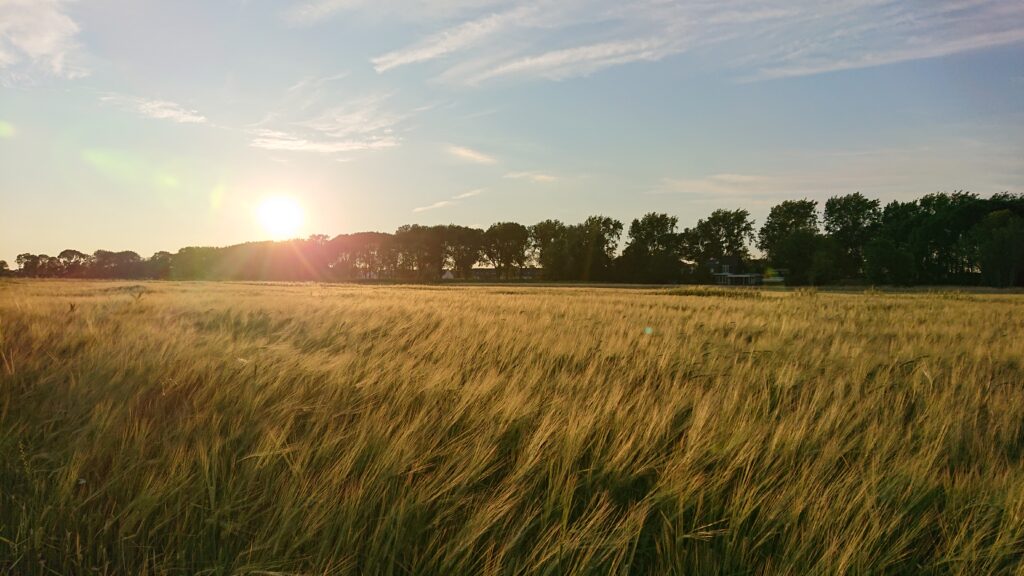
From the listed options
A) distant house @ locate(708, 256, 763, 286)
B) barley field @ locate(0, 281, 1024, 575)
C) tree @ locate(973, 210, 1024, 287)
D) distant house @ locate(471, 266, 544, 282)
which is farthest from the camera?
distant house @ locate(471, 266, 544, 282)

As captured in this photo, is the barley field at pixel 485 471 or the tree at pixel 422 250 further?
the tree at pixel 422 250

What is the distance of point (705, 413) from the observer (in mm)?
2344

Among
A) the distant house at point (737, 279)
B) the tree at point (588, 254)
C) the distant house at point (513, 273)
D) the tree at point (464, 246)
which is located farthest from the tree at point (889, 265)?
the tree at point (464, 246)

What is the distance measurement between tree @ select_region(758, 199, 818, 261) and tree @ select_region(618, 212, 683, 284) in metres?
18.3

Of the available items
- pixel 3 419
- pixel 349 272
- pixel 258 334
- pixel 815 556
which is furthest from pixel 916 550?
pixel 349 272

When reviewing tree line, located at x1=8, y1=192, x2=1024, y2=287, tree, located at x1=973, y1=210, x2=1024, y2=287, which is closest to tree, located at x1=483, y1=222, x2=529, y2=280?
tree line, located at x1=8, y1=192, x2=1024, y2=287

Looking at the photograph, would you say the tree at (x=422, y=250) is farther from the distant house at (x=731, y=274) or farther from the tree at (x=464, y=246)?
the distant house at (x=731, y=274)

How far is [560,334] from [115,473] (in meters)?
4.41

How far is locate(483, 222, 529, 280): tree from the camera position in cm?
9881

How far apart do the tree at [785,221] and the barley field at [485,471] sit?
9794 centimetres

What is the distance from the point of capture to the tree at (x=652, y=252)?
252ft

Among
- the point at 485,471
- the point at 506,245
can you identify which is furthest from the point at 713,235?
the point at 485,471

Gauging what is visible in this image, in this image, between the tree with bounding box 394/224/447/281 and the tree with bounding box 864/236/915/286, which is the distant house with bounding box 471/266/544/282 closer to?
the tree with bounding box 394/224/447/281

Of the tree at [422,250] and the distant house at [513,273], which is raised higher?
the tree at [422,250]
